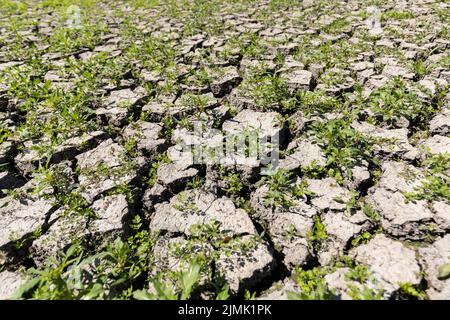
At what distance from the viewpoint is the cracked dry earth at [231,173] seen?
180 centimetres

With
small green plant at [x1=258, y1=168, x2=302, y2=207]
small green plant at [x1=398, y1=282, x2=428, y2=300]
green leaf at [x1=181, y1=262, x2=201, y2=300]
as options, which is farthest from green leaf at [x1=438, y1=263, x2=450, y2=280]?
green leaf at [x1=181, y1=262, x2=201, y2=300]

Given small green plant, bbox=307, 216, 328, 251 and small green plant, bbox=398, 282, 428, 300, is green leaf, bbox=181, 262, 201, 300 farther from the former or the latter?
small green plant, bbox=398, 282, 428, 300

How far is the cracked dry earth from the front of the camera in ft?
5.92

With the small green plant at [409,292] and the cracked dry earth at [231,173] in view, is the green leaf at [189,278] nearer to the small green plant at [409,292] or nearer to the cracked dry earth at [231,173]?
the cracked dry earth at [231,173]

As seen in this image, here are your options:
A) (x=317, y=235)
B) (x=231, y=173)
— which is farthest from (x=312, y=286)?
(x=231, y=173)

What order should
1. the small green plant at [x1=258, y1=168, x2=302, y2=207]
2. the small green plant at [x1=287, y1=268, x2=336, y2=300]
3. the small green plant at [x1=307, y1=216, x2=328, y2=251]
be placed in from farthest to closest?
the small green plant at [x1=258, y1=168, x2=302, y2=207]
the small green plant at [x1=307, y1=216, x2=328, y2=251]
the small green plant at [x1=287, y1=268, x2=336, y2=300]

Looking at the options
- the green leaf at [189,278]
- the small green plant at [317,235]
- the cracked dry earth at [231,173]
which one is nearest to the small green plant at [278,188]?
the cracked dry earth at [231,173]

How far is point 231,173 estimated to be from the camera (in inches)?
98.5

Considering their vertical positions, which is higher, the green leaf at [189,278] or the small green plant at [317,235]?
the green leaf at [189,278]

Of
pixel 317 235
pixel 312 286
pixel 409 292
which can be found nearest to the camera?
pixel 409 292

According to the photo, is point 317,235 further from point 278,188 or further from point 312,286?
point 278,188

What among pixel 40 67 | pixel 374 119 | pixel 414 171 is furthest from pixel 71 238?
pixel 40 67
